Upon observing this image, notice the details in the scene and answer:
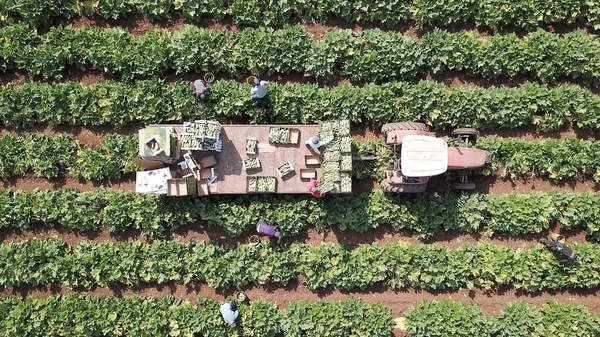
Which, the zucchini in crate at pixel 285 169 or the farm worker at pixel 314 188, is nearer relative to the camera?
the farm worker at pixel 314 188

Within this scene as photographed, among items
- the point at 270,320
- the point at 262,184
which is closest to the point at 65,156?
the point at 262,184

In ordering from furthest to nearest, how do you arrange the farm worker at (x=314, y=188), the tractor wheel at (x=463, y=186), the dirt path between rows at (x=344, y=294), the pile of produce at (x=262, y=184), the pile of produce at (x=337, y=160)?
the dirt path between rows at (x=344, y=294) < the tractor wheel at (x=463, y=186) < the pile of produce at (x=262, y=184) < the farm worker at (x=314, y=188) < the pile of produce at (x=337, y=160)

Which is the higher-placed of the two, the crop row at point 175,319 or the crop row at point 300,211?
the crop row at point 300,211

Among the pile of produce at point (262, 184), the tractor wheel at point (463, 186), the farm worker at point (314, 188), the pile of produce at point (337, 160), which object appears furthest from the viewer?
the tractor wheel at point (463, 186)

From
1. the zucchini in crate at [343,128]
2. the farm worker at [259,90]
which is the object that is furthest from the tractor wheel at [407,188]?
the farm worker at [259,90]

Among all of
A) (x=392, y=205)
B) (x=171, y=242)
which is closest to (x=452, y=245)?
(x=392, y=205)

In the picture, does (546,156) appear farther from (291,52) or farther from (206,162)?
(206,162)

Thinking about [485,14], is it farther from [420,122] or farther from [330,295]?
[330,295]

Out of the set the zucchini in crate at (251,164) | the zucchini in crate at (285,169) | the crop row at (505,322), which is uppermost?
the zucchini in crate at (251,164)

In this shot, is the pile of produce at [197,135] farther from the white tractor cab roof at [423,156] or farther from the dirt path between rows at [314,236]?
the white tractor cab roof at [423,156]
